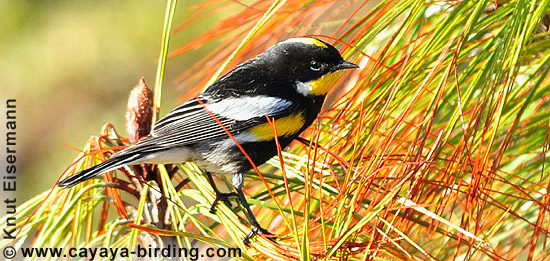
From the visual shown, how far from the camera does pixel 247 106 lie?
1.64m

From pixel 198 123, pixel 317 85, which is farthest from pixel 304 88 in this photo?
pixel 198 123

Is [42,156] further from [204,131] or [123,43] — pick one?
[204,131]

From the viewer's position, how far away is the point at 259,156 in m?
1.61

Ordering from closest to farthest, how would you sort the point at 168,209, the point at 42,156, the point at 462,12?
1. the point at 462,12
2. the point at 168,209
3. the point at 42,156

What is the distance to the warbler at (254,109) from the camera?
5.29 ft

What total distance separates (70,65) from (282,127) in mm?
2527

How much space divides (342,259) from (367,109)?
342 millimetres

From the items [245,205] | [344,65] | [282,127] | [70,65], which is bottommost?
[245,205]

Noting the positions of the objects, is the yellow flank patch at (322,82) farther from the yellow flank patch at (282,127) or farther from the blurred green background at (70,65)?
the blurred green background at (70,65)

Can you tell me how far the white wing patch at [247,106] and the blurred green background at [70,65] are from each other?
2.07m

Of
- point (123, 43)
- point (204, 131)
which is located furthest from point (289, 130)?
point (123, 43)

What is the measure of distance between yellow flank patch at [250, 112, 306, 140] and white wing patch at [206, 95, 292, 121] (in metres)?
0.03

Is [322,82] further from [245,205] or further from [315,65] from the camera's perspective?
[245,205]

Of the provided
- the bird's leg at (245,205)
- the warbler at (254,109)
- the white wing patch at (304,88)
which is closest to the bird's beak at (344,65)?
the warbler at (254,109)
